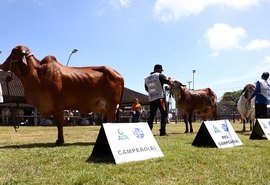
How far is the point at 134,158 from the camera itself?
5.77 m

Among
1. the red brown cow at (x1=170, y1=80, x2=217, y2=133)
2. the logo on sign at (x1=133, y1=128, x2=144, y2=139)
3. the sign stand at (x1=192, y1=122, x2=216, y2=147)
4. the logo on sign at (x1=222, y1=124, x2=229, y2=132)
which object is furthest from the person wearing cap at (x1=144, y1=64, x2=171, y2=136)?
the logo on sign at (x1=133, y1=128, x2=144, y2=139)

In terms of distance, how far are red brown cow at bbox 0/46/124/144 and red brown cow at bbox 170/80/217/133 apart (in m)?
5.63

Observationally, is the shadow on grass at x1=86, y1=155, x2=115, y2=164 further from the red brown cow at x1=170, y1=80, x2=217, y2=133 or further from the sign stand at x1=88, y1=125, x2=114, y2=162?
the red brown cow at x1=170, y1=80, x2=217, y2=133

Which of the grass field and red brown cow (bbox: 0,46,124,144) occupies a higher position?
red brown cow (bbox: 0,46,124,144)

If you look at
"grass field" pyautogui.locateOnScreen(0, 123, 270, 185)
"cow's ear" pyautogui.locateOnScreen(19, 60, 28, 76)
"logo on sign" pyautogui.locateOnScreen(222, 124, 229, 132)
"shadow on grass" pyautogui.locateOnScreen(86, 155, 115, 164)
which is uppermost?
"cow's ear" pyautogui.locateOnScreen(19, 60, 28, 76)

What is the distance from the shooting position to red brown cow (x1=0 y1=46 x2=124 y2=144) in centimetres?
886

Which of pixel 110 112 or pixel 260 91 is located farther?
pixel 260 91

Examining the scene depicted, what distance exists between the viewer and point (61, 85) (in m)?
8.95

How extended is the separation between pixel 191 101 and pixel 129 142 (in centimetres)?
999

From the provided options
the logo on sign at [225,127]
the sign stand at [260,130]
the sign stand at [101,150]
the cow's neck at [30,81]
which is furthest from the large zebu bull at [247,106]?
the sign stand at [101,150]

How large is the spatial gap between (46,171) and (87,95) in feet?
14.2

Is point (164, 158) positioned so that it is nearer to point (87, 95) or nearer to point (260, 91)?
point (87, 95)

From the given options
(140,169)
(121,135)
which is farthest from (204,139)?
(140,169)

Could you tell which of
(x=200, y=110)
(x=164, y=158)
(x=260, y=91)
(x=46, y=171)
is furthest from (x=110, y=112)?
(x=200, y=110)
